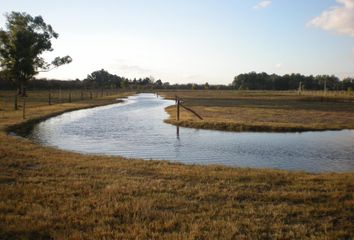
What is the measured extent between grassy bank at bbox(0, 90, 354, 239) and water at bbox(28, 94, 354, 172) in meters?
3.88

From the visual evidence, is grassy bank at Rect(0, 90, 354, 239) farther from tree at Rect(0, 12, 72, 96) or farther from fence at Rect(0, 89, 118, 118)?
tree at Rect(0, 12, 72, 96)

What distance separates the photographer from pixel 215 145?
22984mm

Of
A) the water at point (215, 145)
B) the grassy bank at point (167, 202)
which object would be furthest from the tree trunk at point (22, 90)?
the grassy bank at point (167, 202)

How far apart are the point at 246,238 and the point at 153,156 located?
1178 cm

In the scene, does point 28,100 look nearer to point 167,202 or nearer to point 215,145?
point 215,145

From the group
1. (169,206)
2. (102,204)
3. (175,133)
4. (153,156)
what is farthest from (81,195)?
(175,133)

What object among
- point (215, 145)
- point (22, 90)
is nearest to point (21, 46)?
point (22, 90)

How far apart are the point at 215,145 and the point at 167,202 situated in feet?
44.1

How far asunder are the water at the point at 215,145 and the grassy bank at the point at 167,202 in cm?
388

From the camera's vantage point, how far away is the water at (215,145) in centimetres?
1828

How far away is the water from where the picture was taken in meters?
18.3

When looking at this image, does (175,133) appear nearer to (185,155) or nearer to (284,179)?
(185,155)

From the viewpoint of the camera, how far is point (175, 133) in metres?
28.5

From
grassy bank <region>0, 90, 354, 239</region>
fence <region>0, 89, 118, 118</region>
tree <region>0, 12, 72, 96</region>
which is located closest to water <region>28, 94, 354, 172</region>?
grassy bank <region>0, 90, 354, 239</region>
